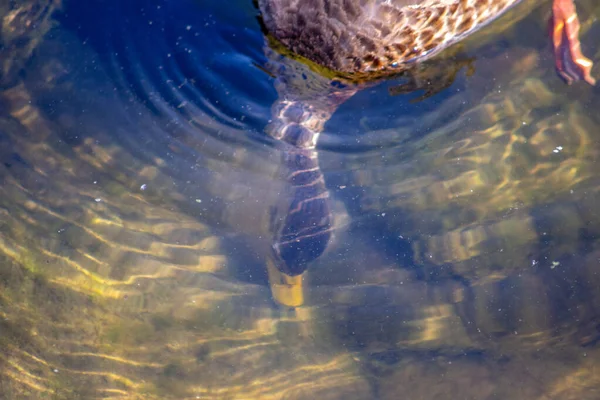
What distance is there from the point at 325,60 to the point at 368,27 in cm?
40

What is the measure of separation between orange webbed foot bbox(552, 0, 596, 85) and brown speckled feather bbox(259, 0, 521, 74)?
0.41 m

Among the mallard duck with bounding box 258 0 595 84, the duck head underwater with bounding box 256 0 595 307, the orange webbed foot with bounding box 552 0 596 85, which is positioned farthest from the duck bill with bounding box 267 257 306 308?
the orange webbed foot with bounding box 552 0 596 85

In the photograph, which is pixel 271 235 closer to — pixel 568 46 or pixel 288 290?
pixel 288 290

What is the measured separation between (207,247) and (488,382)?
179 cm

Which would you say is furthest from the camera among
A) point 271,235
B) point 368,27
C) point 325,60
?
point 271,235

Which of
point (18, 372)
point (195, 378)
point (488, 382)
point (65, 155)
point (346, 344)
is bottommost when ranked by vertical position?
point (488, 382)

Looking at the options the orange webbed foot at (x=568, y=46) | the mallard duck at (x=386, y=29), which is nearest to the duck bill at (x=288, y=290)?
the mallard duck at (x=386, y=29)

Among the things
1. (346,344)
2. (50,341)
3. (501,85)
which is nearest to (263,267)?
(346,344)

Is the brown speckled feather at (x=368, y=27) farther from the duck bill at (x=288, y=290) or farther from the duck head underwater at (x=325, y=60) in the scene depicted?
the duck bill at (x=288, y=290)

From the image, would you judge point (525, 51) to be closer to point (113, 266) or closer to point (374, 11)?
point (374, 11)

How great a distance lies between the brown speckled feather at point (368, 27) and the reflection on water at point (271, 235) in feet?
1.07

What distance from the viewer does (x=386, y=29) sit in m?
2.97

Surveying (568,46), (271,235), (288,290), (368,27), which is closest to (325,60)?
(368,27)

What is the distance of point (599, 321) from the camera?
3.08m
